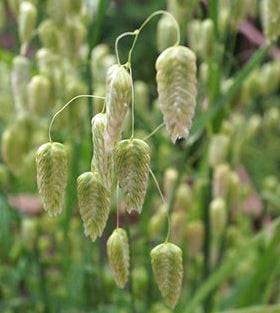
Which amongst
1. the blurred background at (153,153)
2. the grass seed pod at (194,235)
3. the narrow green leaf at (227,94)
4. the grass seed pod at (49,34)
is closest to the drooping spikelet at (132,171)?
the blurred background at (153,153)

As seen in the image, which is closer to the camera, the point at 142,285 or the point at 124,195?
the point at 124,195

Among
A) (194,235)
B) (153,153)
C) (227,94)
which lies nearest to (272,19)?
(227,94)

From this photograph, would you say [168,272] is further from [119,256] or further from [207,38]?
[207,38]

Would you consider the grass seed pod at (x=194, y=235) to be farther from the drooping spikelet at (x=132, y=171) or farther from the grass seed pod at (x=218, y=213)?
the drooping spikelet at (x=132, y=171)

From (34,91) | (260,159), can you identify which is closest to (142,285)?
(34,91)

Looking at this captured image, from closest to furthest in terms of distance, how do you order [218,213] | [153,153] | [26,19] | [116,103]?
[116,103]
[26,19]
[218,213]
[153,153]

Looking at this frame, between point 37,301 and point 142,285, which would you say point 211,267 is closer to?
point 142,285
